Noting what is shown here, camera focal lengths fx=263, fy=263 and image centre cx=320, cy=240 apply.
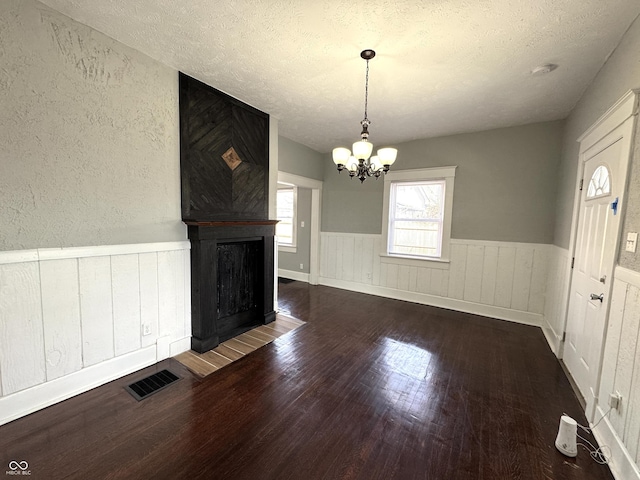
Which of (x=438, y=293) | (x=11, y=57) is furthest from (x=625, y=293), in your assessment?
(x=11, y=57)

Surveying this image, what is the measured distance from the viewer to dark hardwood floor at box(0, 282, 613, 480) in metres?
1.53

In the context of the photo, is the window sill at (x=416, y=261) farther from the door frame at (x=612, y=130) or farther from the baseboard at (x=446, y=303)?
the door frame at (x=612, y=130)

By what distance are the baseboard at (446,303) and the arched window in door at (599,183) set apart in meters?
2.09

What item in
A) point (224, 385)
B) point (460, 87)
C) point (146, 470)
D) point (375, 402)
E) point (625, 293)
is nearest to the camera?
point (146, 470)

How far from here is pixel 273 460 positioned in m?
1.56

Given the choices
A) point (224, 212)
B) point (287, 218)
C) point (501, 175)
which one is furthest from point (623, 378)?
point (287, 218)

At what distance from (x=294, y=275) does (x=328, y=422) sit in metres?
4.25

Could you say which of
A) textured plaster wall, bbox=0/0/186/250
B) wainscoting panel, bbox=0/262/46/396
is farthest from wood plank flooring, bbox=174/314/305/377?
textured plaster wall, bbox=0/0/186/250

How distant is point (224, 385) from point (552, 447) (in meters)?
2.39

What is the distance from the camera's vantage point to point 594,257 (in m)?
2.17

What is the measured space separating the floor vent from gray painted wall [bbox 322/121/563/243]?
13.9 feet

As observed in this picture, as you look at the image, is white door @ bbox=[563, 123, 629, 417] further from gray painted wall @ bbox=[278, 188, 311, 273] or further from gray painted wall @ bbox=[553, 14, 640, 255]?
gray painted wall @ bbox=[278, 188, 311, 273]

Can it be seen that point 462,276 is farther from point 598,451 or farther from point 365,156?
point 365,156

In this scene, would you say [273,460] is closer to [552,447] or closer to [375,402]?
[375,402]
